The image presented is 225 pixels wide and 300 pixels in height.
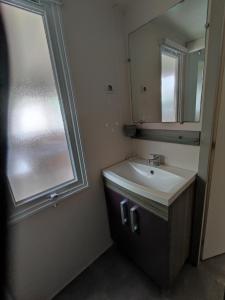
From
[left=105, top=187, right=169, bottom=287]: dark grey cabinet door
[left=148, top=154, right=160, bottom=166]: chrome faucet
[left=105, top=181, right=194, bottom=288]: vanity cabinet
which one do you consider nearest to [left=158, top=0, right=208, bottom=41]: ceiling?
[left=148, top=154, right=160, bottom=166]: chrome faucet

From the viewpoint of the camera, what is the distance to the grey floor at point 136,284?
3.71 ft

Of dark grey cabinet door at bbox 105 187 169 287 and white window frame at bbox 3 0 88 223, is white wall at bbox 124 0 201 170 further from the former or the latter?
white window frame at bbox 3 0 88 223

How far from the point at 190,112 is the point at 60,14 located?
3.67 ft

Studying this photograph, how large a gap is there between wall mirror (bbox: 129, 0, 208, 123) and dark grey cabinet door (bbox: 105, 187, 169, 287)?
0.78 m

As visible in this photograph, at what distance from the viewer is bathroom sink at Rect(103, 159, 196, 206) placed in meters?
0.92

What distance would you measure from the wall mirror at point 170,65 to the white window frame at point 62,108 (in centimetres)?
67

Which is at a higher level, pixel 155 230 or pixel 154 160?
pixel 154 160

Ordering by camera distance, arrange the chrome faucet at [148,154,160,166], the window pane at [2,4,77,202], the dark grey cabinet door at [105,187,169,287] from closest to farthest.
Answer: the window pane at [2,4,77,202] → the dark grey cabinet door at [105,187,169,287] → the chrome faucet at [148,154,160,166]

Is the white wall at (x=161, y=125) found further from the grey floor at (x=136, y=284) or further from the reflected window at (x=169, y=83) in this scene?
the grey floor at (x=136, y=284)

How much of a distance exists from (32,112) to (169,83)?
108 cm

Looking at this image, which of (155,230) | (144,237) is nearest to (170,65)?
(155,230)

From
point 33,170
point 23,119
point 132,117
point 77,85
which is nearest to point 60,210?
point 33,170

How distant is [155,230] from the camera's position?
98cm

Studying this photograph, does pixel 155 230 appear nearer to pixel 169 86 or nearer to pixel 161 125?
pixel 161 125
